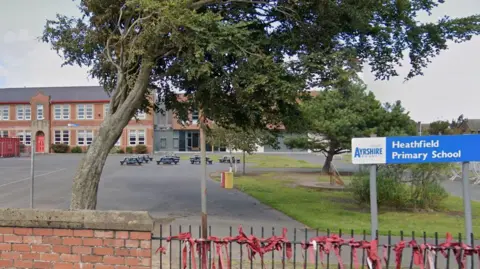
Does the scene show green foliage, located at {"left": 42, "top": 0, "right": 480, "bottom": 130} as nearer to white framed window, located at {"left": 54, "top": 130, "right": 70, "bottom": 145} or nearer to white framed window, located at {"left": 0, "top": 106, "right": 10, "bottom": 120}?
white framed window, located at {"left": 54, "top": 130, "right": 70, "bottom": 145}

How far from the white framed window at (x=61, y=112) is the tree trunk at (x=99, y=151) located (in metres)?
54.2

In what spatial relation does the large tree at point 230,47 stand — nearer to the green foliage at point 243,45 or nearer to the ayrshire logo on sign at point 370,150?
the green foliage at point 243,45

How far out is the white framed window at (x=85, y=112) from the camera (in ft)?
191

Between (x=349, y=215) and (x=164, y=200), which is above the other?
(x=164, y=200)

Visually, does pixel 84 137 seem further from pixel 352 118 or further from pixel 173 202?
pixel 173 202

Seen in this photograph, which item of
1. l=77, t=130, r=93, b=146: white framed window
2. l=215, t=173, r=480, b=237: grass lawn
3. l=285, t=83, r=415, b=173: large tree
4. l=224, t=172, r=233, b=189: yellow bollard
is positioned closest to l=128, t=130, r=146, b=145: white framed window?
l=77, t=130, r=93, b=146: white framed window

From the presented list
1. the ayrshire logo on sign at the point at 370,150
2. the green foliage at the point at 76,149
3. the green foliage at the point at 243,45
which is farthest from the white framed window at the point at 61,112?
the ayrshire logo on sign at the point at 370,150

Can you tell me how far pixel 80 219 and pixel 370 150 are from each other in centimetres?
343

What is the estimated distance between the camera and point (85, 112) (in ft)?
192

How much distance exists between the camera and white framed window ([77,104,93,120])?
5834 cm

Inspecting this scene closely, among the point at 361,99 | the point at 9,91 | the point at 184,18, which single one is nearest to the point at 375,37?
the point at 184,18

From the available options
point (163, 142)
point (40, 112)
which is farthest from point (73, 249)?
point (40, 112)

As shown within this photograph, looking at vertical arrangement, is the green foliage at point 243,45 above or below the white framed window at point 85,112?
below

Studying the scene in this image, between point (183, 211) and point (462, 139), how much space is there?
8542 millimetres
